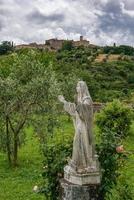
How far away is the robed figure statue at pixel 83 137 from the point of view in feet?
45.0

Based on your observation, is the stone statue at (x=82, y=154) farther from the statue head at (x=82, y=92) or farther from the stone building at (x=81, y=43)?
the stone building at (x=81, y=43)

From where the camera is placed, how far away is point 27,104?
86.5ft

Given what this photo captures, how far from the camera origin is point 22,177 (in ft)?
79.4

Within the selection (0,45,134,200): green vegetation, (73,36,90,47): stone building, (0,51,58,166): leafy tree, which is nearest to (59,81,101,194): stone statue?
(0,45,134,200): green vegetation

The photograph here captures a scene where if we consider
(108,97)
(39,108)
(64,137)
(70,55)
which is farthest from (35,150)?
(70,55)

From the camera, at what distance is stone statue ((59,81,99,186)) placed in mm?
13719

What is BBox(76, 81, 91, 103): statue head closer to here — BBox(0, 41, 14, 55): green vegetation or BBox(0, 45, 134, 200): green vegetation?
BBox(0, 45, 134, 200): green vegetation

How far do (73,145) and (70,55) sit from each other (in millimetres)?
91435

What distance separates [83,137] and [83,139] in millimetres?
54

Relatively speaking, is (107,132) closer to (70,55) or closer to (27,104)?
(27,104)

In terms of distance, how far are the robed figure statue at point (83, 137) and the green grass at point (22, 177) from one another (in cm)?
639

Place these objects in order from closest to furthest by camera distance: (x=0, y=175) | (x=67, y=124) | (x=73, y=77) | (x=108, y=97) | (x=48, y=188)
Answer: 1. (x=48, y=188)
2. (x=0, y=175)
3. (x=67, y=124)
4. (x=73, y=77)
5. (x=108, y=97)

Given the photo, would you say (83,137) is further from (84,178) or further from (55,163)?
(55,163)

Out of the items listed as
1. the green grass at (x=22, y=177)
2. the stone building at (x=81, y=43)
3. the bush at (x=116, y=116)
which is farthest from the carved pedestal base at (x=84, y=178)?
the stone building at (x=81, y=43)
